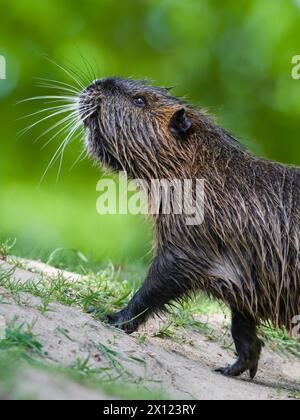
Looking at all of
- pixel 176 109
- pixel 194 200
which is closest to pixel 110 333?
pixel 194 200

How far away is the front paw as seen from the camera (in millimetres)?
5582

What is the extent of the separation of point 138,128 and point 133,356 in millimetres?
1914

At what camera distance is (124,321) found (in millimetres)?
5598

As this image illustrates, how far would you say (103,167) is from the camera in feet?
20.2

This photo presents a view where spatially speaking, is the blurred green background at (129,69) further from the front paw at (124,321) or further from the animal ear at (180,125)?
the front paw at (124,321)

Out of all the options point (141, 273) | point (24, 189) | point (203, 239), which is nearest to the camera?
point (203, 239)

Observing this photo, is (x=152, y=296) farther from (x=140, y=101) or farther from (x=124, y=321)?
(x=140, y=101)

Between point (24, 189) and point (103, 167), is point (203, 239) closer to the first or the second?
point (103, 167)

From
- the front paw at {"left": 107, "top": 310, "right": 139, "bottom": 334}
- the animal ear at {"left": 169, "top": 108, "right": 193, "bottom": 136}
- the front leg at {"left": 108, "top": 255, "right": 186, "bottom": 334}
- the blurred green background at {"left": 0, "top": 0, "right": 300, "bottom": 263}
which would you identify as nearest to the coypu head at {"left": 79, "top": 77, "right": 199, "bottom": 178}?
the animal ear at {"left": 169, "top": 108, "right": 193, "bottom": 136}

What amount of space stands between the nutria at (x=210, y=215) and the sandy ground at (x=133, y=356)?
28 centimetres

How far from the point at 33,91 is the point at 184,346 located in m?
7.91

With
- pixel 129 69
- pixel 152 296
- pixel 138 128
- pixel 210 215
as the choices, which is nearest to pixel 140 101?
pixel 138 128

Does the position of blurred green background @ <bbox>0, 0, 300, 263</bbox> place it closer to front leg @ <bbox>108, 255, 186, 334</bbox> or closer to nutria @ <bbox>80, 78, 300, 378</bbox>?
nutria @ <bbox>80, 78, 300, 378</bbox>

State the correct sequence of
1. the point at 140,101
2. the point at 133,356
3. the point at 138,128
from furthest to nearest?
the point at 140,101 → the point at 138,128 → the point at 133,356
